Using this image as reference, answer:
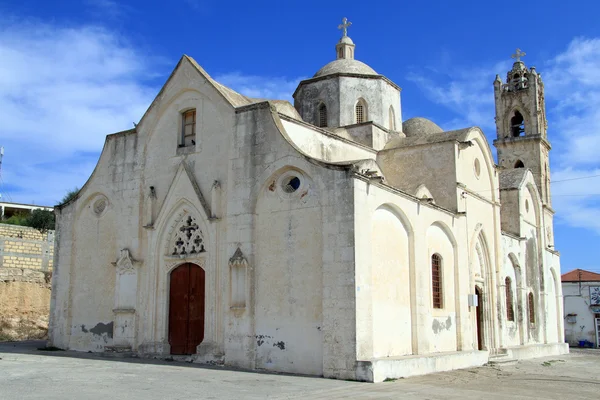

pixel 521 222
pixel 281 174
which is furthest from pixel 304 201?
pixel 521 222

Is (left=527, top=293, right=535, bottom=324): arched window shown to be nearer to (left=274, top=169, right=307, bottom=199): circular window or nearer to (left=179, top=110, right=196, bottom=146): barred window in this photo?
(left=274, top=169, right=307, bottom=199): circular window

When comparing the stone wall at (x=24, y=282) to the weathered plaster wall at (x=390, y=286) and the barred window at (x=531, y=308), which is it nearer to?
the weathered plaster wall at (x=390, y=286)

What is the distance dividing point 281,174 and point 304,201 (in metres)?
1.14

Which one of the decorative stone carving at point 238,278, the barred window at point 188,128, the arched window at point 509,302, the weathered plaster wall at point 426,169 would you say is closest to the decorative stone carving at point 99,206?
the barred window at point 188,128

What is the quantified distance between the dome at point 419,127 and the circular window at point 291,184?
35.6 feet

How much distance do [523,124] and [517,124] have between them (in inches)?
19.1

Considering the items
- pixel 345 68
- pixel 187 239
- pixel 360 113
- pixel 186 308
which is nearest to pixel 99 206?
pixel 187 239

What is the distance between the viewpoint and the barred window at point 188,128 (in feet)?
63.7

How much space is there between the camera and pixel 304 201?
15.9 metres

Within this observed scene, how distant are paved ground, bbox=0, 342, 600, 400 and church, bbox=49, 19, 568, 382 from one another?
1.02 meters

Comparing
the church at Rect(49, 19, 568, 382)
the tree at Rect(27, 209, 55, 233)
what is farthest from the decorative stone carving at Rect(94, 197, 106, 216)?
the tree at Rect(27, 209, 55, 233)

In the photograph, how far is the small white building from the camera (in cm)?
4453

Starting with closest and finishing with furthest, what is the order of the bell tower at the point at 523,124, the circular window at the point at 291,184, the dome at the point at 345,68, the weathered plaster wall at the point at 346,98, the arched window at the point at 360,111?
the circular window at the point at 291,184, the weathered plaster wall at the point at 346,98, the arched window at the point at 360,111, the dome at the point at 345,68, the bell tower at the point at 523,124

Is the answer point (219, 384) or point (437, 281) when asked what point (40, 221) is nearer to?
point (437, 281)
